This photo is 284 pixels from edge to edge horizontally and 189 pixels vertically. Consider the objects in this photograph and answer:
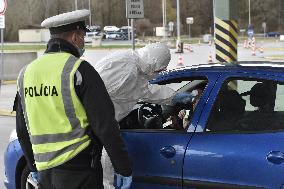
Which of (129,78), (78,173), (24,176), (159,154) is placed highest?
(129,78)

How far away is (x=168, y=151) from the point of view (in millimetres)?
3904

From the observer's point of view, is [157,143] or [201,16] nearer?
[157,143]

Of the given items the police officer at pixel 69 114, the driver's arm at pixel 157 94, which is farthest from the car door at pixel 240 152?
the police officer at pixel 69 114

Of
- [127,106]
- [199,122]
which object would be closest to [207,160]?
[199,122]

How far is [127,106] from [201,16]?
93.7m

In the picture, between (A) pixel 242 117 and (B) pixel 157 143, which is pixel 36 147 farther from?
(A) pixel 242 117

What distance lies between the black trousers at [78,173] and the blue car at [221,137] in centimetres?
90

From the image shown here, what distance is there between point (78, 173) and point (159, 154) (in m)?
1.01

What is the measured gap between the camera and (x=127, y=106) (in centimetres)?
408

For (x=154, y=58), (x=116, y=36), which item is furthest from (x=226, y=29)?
(x=116, y=36)

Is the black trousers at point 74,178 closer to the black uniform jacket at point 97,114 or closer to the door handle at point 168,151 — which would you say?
the black uniform jacket at point 97,114

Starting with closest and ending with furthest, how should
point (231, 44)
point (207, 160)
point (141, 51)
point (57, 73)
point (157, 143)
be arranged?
1. point (57, 73)
2. point (207, 160)
3. point (157, 143)
4. point (141, 51)
5. point (231, 44)

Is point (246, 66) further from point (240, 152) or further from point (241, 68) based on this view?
point (240, 152)

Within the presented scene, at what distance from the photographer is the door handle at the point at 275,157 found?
3.46 m
